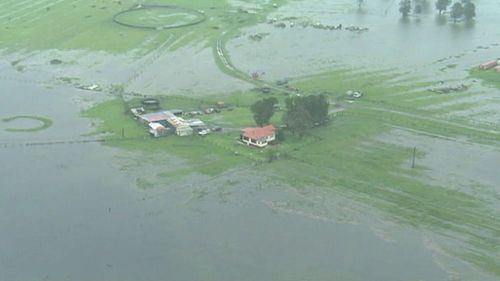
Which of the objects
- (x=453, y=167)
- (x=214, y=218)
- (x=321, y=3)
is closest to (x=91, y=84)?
(x=214, y=218)

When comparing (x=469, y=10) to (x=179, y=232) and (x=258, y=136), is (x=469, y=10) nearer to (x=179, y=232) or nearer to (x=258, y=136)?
(x=258, y=136)

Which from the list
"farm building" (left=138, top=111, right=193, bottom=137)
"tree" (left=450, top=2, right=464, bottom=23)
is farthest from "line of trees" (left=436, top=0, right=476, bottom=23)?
"farm building" (left=138, top=111, right=193, bottom=137)

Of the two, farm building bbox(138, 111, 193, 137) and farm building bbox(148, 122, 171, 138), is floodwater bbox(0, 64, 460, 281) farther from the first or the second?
farm building bbox(138, 111, 193, 137)

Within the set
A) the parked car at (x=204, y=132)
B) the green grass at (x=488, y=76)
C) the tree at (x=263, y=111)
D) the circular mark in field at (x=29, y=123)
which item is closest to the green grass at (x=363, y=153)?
the parked car at (x=204, y=132)

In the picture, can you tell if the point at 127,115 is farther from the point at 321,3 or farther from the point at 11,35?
the point at 321,3

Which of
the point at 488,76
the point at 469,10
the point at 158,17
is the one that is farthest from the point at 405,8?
the point at 158,17
